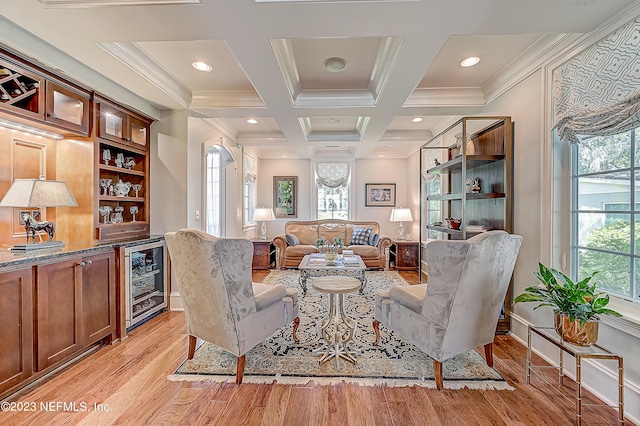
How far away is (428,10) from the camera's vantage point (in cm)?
178

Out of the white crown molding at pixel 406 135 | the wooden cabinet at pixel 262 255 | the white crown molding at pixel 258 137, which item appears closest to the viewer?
the white crown molding at pixel 406 135

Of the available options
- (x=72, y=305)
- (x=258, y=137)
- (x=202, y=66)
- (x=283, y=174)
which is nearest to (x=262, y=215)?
(x=283, y=174)

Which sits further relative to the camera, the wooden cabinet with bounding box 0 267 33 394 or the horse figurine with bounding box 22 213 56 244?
the horse figurine with bounding box 22 213 56 244

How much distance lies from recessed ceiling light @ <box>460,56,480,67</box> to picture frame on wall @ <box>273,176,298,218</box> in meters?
4.80

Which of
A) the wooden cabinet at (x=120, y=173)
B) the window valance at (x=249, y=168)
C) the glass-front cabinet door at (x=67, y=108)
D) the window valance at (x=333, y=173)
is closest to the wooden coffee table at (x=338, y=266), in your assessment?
the wooden cabinet at (x=120, y=173)

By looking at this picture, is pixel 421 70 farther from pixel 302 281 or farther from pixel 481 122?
pixel 302 281

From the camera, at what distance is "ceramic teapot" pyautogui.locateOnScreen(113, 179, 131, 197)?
3.35 m

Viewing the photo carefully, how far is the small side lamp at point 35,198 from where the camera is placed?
2209 mm

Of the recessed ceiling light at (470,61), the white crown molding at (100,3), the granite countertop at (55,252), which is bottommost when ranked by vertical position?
the granite countertop at (55,252)

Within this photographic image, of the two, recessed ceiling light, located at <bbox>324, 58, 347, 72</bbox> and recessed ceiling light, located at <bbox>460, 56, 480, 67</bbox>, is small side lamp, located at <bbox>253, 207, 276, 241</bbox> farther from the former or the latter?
recessed ceiling light, located at <bbox>460, 56, 480, 67</bbox>

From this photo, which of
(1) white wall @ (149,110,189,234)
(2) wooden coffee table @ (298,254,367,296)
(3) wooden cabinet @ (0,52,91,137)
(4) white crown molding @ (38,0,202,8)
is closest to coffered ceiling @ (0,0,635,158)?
(4) white crown molding @ (38,0,202,8)

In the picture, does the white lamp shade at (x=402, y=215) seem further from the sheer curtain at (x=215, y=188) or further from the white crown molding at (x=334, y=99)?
the sheer curtain at (x=215, y=188)

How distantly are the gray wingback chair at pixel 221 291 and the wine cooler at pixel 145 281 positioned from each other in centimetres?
110

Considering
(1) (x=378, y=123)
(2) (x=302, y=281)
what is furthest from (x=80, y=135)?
(1) (x=378, y=123)
